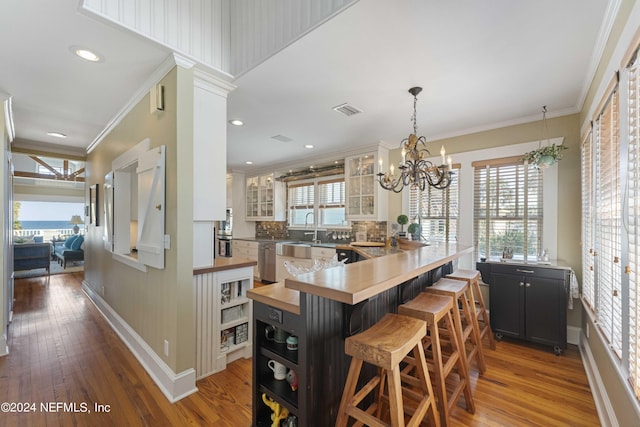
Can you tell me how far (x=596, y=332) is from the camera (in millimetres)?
2082

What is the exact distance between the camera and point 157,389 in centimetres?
210

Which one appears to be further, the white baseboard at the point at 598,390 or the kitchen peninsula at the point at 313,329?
the white baseboard at the point at 598,390

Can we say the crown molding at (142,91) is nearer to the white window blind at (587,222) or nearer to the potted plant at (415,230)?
the potted plant at (415,230)

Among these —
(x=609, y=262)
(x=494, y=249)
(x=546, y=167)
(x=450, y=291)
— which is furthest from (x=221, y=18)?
(x=494, y=249)

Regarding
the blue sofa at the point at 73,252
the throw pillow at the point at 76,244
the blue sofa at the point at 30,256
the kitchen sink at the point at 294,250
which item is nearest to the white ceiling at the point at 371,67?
the kitchen sink at the point at 294,250

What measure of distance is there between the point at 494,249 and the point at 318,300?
10.1ft

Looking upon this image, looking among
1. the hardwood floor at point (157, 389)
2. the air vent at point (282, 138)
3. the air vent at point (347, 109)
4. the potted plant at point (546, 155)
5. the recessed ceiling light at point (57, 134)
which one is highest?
the recessed ceiling light at point (57, 134)

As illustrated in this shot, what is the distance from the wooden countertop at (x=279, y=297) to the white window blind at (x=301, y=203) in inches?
163

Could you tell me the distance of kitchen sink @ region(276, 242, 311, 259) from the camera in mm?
4863

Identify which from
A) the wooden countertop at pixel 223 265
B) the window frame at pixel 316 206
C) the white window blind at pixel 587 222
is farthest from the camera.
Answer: the window frame at pixel 316 206

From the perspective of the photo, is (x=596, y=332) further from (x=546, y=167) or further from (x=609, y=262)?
(x=546, y=167)

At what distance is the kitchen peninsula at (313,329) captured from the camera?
4.09ft

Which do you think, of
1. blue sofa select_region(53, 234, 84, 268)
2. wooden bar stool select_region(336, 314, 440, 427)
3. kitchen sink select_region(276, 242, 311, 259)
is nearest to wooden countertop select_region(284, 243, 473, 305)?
wooden bar stool select_region(336, 314, 440, 427)

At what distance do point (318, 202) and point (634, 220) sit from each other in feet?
15.0
